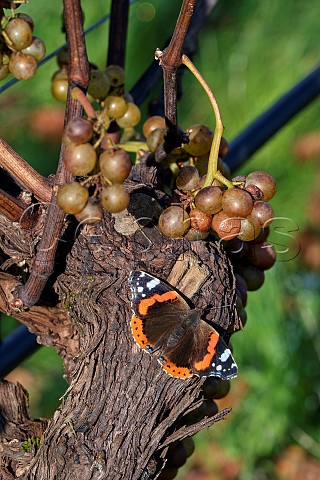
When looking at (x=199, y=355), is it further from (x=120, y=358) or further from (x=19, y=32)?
(x=19, y=32)

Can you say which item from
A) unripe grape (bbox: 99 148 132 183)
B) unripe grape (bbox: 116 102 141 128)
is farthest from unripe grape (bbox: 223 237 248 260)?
unripe grape (bbox: 99 148 132 183)

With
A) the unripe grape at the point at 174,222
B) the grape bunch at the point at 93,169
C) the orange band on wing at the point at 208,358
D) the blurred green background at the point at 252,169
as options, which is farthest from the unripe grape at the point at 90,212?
the blurred green background at the point at 252,169

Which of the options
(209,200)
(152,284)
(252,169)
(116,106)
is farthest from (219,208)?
(252,169)

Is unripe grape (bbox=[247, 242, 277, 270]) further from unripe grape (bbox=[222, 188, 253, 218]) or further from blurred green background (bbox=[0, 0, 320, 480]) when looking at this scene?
blurred green background (bbox=[0, 0, 320, 480])

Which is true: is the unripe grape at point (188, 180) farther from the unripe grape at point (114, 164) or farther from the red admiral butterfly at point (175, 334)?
the unripe grape at point (114, 164)

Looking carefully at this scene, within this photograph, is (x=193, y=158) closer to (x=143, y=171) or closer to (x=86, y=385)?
(x=143, y=171)

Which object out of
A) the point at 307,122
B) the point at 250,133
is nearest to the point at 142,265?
the point at 250,133
